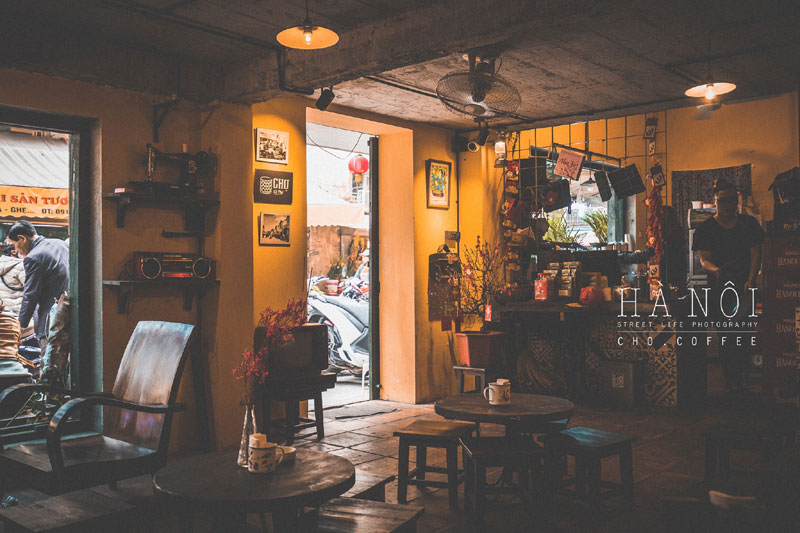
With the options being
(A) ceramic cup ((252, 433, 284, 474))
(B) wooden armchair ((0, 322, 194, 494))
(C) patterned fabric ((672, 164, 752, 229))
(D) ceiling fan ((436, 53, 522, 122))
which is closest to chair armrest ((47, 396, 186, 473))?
(B) wooden armchair ((0, 322, 194, 494))

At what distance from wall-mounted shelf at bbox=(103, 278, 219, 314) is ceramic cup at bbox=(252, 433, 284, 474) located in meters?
2.52

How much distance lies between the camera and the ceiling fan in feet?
14.2

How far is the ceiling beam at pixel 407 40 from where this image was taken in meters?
3.52

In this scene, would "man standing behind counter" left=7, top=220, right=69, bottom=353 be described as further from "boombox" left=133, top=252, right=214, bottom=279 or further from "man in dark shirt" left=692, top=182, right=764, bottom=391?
"man in dark shirt" left=692, top=182, right=764, bottom=391

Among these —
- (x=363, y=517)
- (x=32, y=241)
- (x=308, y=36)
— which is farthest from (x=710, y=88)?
(x=32, y=241)

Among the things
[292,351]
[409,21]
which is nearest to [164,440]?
[292,351]

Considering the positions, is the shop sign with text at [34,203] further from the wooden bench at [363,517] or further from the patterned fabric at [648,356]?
the patterned fabric at [648,356]

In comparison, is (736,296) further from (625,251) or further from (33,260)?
(33,260)

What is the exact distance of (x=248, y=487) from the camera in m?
2.26

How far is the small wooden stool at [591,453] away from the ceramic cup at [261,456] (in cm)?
172

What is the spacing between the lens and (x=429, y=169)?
717 cm

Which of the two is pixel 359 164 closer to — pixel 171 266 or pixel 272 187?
pixel 272 187

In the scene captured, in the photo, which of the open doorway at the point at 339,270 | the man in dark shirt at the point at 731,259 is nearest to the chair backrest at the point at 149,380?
the open doorway at the point at 339,270

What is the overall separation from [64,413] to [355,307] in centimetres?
525
